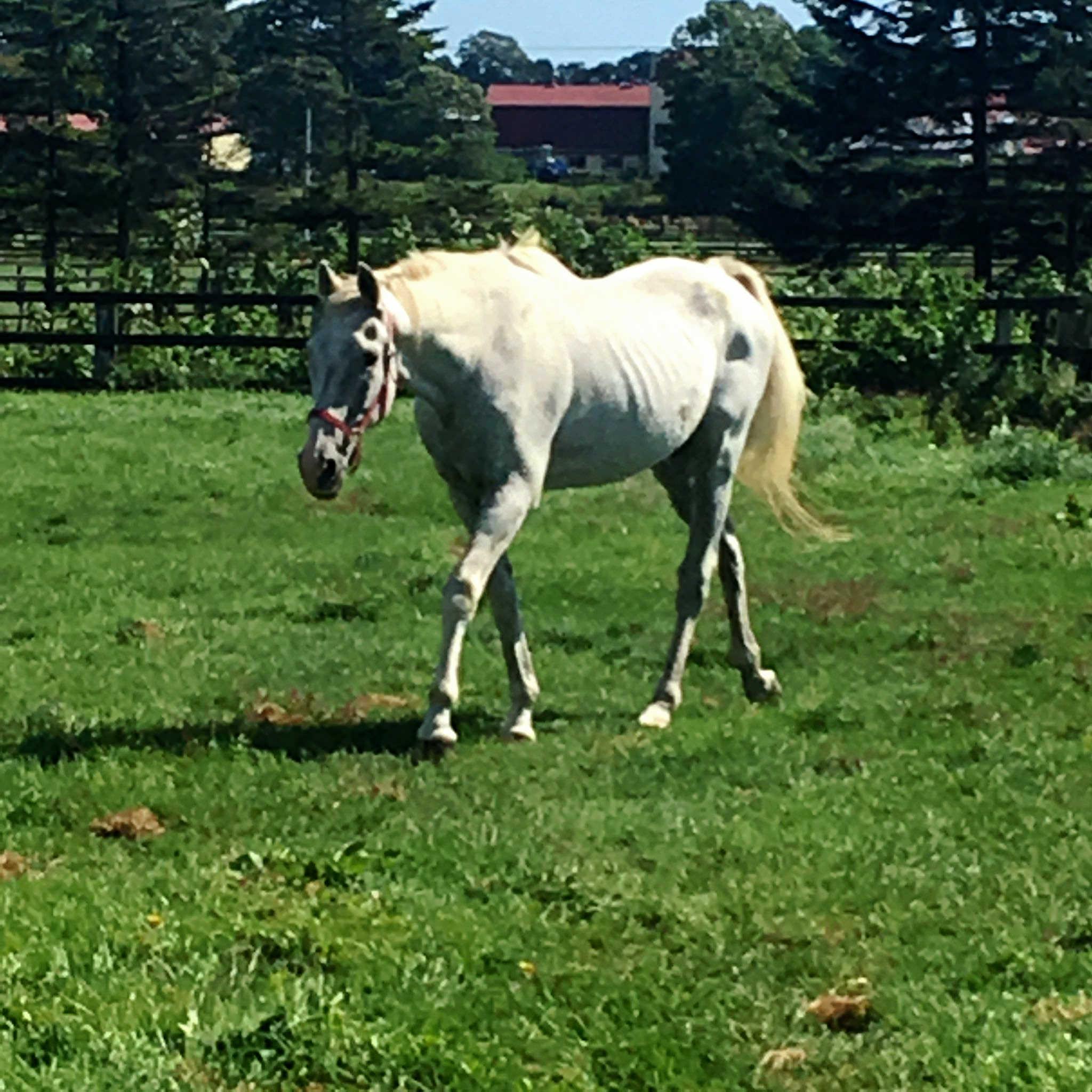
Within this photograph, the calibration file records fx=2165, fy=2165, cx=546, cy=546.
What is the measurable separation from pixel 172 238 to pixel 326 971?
25436 mm

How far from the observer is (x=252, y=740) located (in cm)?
823

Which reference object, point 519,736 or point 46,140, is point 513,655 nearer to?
point 519,736

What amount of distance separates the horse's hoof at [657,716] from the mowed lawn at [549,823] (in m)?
0.13

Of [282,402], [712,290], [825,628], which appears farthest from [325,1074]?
[282,402]

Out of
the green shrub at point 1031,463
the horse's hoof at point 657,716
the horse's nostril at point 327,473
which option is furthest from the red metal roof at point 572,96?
the horse's nostril at point 327,473

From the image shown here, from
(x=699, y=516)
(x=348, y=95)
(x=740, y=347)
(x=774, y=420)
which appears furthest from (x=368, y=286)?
(x=348, y=95)

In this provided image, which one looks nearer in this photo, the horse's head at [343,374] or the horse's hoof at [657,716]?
the horse's head at [343,374]

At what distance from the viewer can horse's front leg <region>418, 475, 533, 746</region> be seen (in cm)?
803

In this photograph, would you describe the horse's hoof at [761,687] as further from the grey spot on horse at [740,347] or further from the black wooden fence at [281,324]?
the black wooden fence at [281,324]

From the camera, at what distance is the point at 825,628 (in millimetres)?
10867

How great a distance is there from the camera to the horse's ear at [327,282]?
26.0 ft

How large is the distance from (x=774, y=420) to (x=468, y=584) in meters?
2.61

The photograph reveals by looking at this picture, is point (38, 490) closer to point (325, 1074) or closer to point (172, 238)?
point (325, 1074)

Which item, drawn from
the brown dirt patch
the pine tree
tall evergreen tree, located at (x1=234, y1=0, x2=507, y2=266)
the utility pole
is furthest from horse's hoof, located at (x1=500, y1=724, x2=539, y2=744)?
the utility pole
